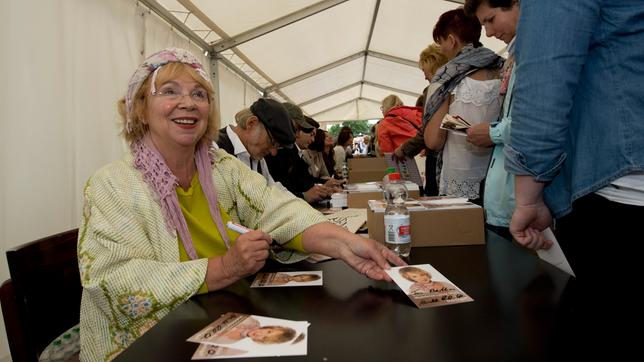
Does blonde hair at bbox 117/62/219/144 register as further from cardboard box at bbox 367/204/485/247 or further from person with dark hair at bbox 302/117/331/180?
person with dark hair at bbox 302/117/331/180

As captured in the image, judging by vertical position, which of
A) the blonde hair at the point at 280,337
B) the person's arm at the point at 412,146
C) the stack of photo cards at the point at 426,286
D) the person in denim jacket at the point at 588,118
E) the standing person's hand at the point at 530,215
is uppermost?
the person's arm at the point at 412,146

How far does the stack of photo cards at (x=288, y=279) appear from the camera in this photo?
0.90m

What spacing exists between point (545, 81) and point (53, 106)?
104 inches

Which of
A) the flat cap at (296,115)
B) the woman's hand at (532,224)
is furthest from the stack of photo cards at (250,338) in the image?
the flat cap at (296,115)

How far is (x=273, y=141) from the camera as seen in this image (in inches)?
96.3

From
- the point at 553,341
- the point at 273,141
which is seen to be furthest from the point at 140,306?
the point at 273,141

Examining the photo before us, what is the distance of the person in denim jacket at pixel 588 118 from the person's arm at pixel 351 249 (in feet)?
1.25

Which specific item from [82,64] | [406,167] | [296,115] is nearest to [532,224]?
[406,167]

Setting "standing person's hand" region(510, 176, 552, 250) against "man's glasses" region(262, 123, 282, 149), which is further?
"man's glasses" region(262, 123, 282, 149)

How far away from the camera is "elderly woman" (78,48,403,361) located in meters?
0.85

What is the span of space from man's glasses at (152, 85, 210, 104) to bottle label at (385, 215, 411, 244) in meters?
0.74

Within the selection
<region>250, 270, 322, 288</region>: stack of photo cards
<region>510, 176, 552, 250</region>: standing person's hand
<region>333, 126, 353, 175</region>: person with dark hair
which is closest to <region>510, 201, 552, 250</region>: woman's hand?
<region>510, 176, 552, 250</region>: standing person's hand

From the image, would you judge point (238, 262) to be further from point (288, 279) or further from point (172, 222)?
point (172, 222)

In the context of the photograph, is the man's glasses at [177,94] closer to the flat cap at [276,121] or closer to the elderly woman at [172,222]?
the elderly woman at [172,222]
